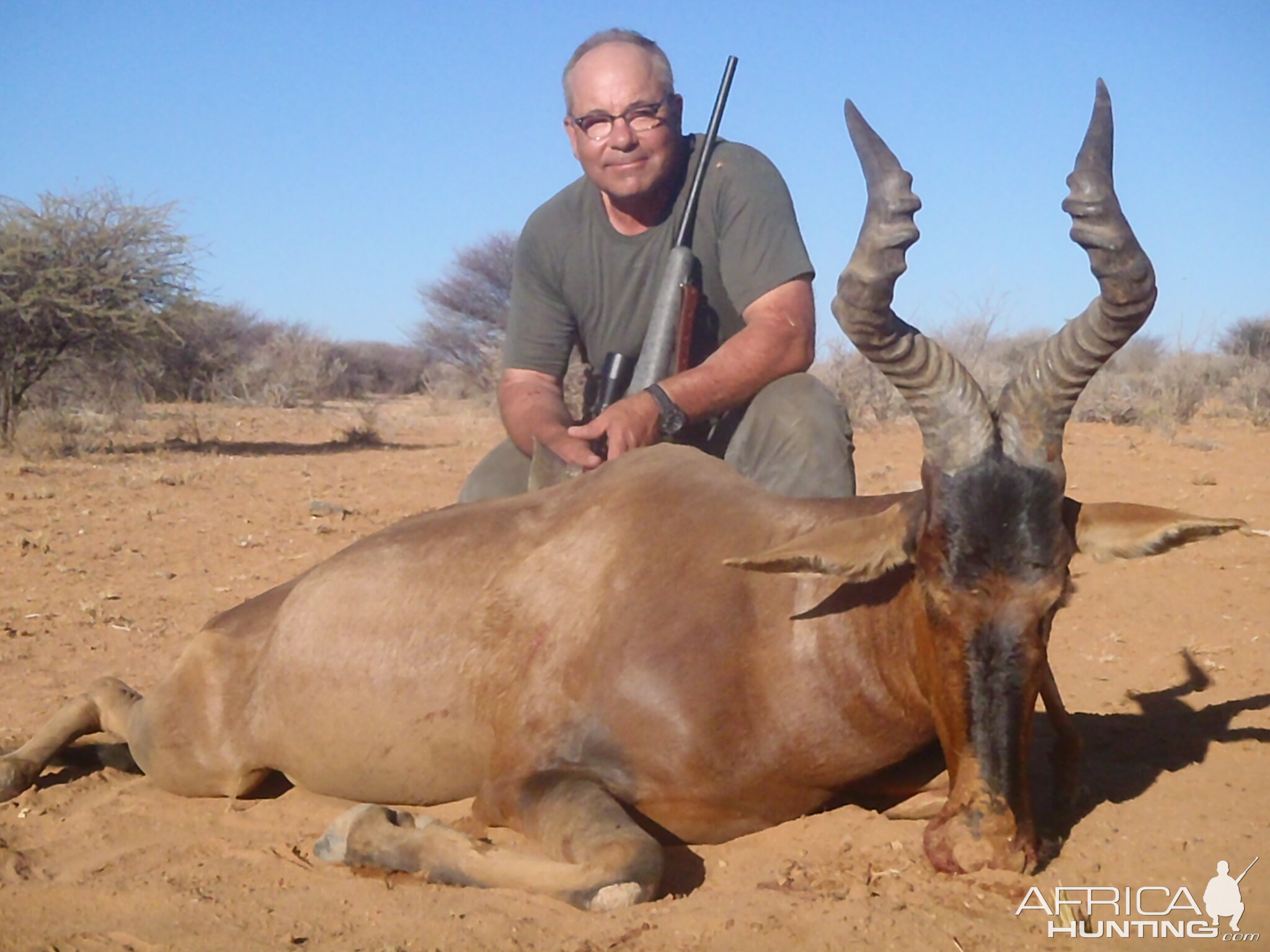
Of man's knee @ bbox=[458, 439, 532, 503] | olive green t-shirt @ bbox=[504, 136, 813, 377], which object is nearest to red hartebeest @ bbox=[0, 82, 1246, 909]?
man's knee @ bbox=[458, 439, 532, 503]

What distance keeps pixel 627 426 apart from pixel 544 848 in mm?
1790

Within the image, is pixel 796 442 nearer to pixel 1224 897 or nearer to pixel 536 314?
pixel 536 314

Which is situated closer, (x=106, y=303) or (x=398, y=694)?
(x=398, y=694)

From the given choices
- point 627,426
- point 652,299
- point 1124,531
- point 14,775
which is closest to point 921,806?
point 1124,531

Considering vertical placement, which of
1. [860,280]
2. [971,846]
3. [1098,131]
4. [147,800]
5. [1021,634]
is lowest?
[147,800]

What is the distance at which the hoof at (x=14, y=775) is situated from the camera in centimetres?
416

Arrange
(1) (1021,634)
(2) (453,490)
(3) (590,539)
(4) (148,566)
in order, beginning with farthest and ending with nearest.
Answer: (2) (453,490) < (4) (148,566) < (3) (590,539) < (1) (1021,634)

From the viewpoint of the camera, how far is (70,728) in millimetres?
4496

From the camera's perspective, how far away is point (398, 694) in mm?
3916

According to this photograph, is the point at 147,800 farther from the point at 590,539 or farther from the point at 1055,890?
the point at 1055,890

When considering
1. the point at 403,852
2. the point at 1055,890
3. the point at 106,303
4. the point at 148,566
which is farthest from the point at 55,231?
the point at 1055,890

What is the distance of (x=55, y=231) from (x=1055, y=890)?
50.9ft

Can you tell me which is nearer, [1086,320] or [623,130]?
[1086,320]

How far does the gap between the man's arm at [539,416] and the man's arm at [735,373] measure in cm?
7
